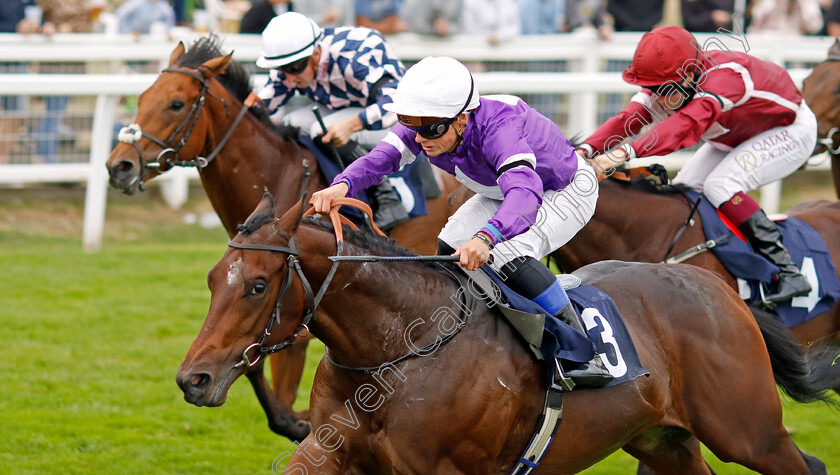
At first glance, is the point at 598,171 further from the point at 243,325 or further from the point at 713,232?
the point at 243,325

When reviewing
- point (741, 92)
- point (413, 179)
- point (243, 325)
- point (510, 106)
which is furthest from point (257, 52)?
point (243, 325)

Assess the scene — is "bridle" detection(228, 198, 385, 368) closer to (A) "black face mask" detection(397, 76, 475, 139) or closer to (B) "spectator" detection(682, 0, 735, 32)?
(A) "black face mask" detection(397, 76, 475, 139)

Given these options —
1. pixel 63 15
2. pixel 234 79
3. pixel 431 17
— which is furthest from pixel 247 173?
pixel 63 15

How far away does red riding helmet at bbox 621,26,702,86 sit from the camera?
4926 mm

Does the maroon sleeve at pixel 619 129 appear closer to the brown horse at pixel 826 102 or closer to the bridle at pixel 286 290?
the brown horse at pixel 826 102

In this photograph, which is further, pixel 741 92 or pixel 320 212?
pixel 741 92

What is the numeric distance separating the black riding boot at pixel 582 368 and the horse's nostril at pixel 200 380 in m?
1.27

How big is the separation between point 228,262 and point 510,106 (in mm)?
1242

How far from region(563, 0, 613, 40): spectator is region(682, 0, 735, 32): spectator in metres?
0.93

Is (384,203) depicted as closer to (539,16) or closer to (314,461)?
(314,461)

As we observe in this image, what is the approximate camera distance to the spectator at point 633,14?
12.4 meters

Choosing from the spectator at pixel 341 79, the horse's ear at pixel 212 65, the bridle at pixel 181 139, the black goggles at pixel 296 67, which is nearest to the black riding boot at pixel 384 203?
the spectator at pixel 341 79

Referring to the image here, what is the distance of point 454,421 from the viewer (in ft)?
11.4

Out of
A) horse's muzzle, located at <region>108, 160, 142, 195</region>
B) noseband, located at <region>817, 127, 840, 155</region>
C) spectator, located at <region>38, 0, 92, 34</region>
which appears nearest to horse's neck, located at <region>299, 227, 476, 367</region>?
horse's muzzle, located at <region>108, 160, 142, 195</region>
